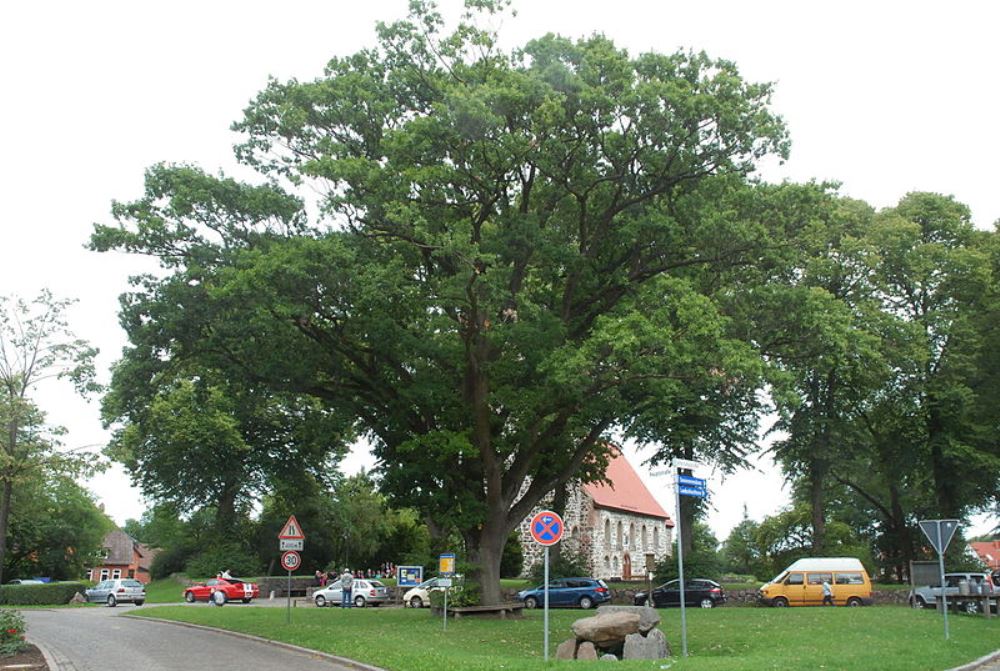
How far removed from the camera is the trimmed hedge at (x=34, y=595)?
138 feet

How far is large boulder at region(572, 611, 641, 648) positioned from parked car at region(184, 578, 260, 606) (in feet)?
96.2

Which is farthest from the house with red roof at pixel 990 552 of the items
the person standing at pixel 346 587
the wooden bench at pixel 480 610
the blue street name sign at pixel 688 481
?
the blue street name sign at pixel 688 481

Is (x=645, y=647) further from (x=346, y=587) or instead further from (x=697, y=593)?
(x=346, y=587)

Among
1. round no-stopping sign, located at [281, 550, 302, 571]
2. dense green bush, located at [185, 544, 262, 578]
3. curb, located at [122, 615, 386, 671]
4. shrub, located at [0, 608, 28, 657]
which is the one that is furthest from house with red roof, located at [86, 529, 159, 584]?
shrub, located at [0, 608, 28, 657]

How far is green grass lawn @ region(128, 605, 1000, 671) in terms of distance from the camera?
45.5 feet

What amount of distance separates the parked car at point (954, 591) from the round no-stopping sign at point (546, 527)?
569 inches

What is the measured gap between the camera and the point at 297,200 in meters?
22.5

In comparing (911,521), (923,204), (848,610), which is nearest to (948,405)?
(923,204)

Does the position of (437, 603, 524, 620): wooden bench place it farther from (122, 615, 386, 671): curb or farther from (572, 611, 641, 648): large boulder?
(572, 611, 641, 648): large boulder

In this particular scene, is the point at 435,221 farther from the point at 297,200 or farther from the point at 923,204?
the point at 923,204

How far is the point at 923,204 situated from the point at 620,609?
32.1 meters

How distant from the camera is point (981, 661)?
14.7 m

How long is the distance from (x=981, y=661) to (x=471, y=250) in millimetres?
12714

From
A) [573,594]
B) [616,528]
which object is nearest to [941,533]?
[573,594]
